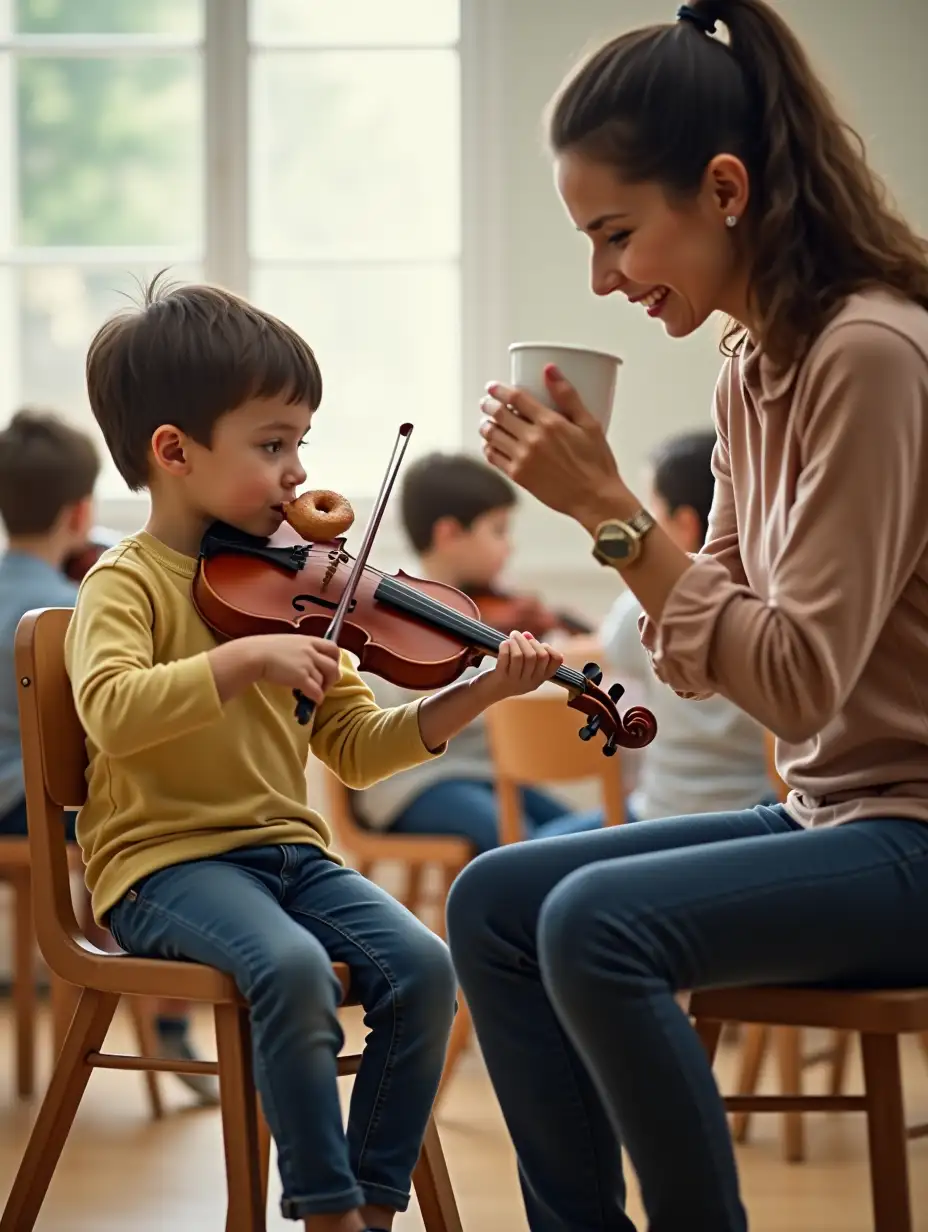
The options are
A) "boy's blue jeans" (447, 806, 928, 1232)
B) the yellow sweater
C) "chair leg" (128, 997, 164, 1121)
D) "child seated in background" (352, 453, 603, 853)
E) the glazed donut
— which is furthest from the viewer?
"child seated in background" (352, 453, 603, 853)

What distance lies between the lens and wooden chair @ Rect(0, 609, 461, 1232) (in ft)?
4.71

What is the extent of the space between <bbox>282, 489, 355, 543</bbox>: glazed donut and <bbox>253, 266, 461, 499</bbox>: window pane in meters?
2.12

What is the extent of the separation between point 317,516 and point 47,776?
1.14 ft

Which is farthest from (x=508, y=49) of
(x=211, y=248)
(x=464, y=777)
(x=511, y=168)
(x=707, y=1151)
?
(x=707, y=1151)

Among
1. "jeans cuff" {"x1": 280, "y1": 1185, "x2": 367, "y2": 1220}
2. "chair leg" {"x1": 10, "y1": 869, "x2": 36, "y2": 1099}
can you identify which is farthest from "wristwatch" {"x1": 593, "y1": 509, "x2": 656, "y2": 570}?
"chair leg" {"x1": 10, "y1": 869, "x2": 36, "y2": 1099}

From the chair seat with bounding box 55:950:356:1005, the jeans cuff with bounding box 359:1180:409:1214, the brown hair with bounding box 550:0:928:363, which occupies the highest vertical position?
the brown hair with bounding box 550:0:928:363

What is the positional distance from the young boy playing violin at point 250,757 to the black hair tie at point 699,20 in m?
0.48

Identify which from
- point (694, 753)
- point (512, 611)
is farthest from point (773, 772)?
point (512, 611)

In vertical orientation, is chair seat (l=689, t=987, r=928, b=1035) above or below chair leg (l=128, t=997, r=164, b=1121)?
above

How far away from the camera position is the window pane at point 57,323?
362cm

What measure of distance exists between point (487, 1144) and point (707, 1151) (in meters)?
1.26

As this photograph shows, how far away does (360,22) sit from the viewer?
3605 millimetres

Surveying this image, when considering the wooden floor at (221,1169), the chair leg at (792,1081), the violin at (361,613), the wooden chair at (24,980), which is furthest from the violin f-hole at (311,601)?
the wooden chair at (24,980)

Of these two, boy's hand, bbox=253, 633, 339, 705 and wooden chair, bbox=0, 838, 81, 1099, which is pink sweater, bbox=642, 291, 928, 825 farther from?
wooden chair, bbox=0, 838, 81, 1099
